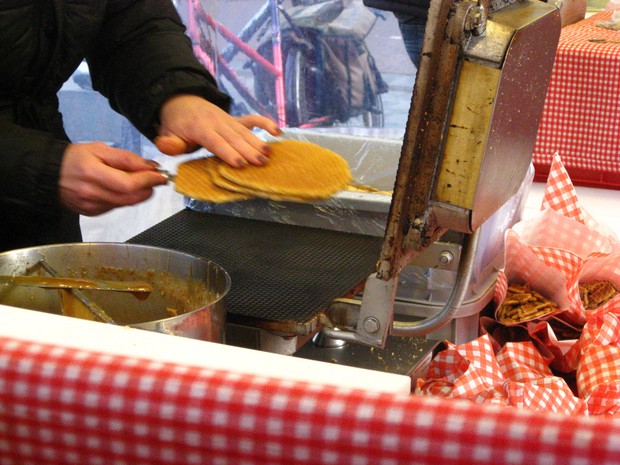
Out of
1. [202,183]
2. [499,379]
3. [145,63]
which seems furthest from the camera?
[145,63]

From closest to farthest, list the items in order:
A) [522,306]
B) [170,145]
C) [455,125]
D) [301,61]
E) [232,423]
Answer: [232,423] < [455,125] < [170,145] < [522,306] < [301,61]

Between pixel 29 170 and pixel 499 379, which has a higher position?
pixel 29 170

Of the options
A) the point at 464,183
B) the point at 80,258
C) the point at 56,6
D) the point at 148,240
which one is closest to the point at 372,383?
the point at 464,183

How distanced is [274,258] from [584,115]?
4.76 ft

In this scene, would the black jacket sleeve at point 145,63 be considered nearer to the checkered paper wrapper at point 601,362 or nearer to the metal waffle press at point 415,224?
the metal waffle press at point 415,224

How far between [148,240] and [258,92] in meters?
1.38

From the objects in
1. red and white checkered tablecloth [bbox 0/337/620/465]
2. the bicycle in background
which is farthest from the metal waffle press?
the bicycle in background

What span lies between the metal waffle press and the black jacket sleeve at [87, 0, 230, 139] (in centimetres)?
20

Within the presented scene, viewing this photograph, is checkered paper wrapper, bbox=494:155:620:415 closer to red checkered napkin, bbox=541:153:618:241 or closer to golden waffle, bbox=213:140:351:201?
red checkered napkin, bbox=541:153:618:241

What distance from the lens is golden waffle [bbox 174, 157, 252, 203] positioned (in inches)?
38.4

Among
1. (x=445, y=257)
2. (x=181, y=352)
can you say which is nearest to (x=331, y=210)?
(x=445, y=257)

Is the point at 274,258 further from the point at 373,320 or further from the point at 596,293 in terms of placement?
the point at 596,293

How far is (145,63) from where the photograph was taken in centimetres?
134

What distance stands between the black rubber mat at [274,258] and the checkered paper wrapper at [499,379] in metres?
0.20
